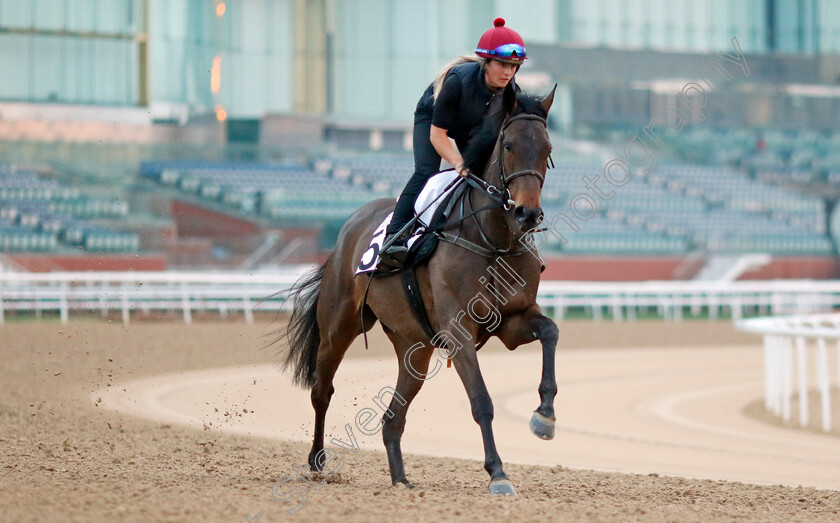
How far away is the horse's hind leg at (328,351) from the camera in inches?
237

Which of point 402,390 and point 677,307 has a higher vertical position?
point 402,390

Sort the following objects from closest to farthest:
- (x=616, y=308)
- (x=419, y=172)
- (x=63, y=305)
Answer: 1. (x=419, y=172)
2. (x=63, y=305)
3. (x=616, y=308)

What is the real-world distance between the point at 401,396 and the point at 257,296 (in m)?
13.0

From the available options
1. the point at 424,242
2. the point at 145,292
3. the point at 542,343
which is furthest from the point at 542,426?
the point at 145,292

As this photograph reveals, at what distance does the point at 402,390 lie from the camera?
18.5 feet

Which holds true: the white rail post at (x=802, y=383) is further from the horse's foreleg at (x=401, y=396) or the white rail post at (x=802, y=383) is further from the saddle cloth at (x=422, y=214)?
the saddle cloth at (x=422, y=214)

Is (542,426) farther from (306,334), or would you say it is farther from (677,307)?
(677,307)

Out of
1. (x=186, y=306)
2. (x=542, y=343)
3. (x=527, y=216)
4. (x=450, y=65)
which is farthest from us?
(x=186, y=306)

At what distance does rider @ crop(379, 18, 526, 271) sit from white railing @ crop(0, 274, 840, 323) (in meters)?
9.73

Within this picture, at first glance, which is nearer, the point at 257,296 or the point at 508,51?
the point at 508,51

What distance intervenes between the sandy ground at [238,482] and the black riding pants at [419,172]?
4.52 ft

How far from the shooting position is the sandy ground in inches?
163

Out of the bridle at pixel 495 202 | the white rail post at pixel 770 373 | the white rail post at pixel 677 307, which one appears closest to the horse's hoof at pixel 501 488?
the bridle at pixel 495 202

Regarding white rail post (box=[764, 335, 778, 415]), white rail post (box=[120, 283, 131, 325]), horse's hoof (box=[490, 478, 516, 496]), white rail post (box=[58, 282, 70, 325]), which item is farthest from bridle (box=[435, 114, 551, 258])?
white rail post (box=[58, 282, 70, 325])
